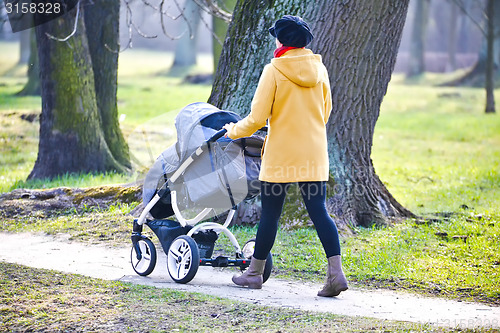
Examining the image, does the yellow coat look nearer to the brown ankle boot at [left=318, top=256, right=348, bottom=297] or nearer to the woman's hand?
the woman's hand

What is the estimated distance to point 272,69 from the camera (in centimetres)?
490

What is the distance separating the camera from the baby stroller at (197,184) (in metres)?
5.30

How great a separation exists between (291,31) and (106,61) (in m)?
6.94

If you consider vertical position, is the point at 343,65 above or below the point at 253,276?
above

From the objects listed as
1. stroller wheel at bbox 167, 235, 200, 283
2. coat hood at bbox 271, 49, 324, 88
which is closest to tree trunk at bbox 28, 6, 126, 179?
stroller wheel at bbox 167, 235, 200, 283

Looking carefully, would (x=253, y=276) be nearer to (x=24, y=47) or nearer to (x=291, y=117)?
(x=291, y=117)

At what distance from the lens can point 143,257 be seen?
576 cm

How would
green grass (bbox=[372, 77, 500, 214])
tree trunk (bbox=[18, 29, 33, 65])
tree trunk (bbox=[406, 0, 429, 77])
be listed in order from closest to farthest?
green grass (bbox=[372, 77, 500, 214]), tree trunk (bbox=[18, 29, 33, 65]), tree trunk (bbox=[406, 0, 429, 77])

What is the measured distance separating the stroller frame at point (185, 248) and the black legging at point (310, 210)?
436mm

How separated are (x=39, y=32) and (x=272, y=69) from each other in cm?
648

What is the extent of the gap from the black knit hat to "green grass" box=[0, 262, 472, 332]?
1.86 metres

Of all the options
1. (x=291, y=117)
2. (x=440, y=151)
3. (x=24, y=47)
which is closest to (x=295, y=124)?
(x=291, y=117)

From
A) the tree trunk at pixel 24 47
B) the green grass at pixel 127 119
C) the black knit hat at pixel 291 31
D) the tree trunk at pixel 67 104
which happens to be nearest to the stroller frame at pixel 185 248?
the black knit hat at pixel 291 31

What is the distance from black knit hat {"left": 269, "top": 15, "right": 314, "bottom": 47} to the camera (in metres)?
4.90
